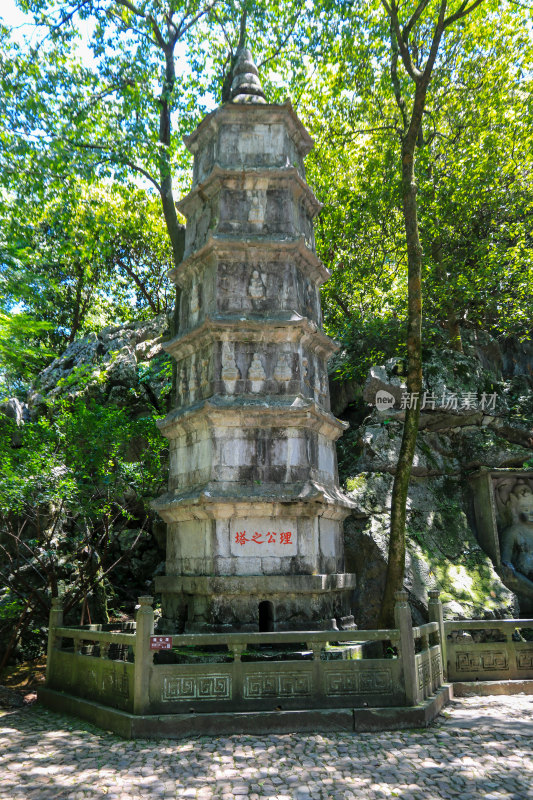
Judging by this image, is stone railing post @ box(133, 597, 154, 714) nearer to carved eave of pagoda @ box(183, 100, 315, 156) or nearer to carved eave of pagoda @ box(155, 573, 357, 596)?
carved eave of pagoda @ box(155, 573, 357, 596)

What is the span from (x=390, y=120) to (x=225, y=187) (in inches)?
369

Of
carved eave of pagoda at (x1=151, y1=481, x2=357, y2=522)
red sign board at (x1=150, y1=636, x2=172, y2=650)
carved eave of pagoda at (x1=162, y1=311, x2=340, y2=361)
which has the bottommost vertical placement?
red sign board at (x1=150, y1=636, x2=172, y2=650)

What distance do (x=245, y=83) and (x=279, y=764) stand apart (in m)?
12.4

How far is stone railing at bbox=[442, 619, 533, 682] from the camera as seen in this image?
9398mm

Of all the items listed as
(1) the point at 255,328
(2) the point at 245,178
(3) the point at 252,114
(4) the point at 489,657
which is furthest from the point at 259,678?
(3) the point at 252,114

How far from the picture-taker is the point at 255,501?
9367mm

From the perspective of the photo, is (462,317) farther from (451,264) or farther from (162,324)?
(162,324)

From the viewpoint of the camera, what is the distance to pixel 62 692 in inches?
347

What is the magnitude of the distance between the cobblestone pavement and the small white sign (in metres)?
2.98

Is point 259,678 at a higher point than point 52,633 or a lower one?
lower

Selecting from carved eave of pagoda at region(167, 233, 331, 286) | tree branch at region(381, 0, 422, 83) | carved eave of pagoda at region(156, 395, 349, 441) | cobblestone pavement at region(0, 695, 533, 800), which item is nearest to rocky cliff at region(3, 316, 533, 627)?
carved eave of pagoda at region(156, 395, 349, 441)

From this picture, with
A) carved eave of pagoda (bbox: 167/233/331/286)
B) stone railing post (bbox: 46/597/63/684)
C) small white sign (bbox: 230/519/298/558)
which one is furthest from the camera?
carved eave of pagoda (bbox: 167/233/331/286)

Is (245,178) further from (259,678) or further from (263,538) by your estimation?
(259,678)

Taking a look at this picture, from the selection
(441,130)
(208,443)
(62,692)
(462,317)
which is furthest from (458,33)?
(62,692)
